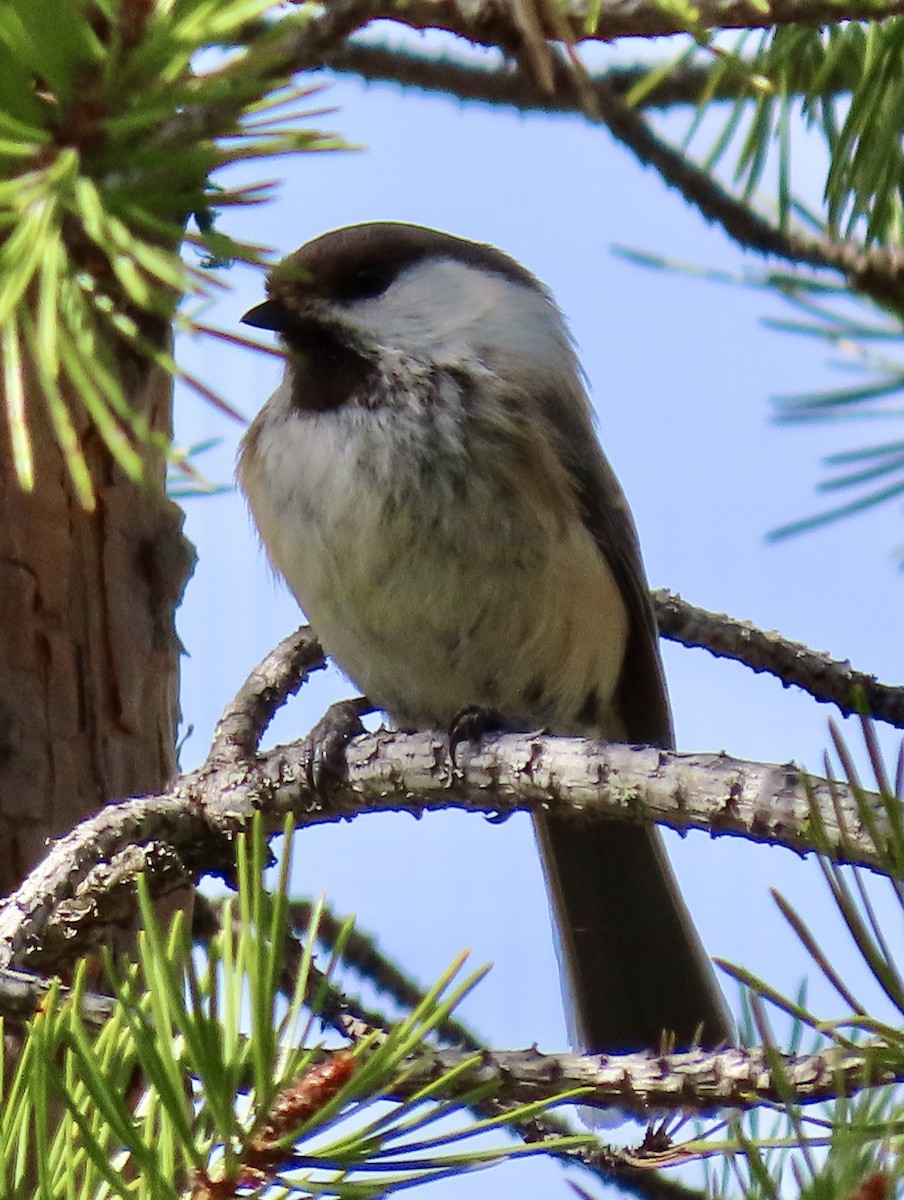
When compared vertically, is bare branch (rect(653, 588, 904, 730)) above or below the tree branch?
above

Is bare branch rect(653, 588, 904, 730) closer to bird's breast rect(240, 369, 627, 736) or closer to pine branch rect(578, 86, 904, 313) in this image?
bird's breast rect(240, 369, 627, 736)

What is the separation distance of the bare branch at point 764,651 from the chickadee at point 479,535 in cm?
14

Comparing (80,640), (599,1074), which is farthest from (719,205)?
(599,1074)

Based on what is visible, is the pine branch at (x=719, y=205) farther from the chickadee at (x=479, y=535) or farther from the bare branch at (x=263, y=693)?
the bare branch at (x=263, y=693)

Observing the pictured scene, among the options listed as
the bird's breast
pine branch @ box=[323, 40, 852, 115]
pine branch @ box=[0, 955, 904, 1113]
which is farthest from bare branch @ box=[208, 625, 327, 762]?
pine branch @ box=[323, 40, 852, 115]

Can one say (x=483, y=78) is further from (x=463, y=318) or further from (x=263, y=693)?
(x=263, y=693)

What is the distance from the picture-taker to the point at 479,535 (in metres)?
1.98

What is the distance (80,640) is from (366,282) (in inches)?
32.1

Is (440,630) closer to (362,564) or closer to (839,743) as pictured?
(362,564)

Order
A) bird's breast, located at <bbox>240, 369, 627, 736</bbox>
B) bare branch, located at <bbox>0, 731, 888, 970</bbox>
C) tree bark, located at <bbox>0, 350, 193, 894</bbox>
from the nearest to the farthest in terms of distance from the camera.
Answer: bare branch, located at <bbox>0, 731, 888, 970</bbox> < tree bark, located at <bbox>0, 350, 193, 894</bbox> < bird's breast, located at <bbox>240, 369, 627, 736</bbox>

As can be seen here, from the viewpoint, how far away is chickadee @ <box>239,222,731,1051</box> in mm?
1996

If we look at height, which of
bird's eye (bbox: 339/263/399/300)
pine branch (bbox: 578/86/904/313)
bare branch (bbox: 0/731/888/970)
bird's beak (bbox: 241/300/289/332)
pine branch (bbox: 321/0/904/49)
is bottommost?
bare branch (bbox: 0/731/888/970)

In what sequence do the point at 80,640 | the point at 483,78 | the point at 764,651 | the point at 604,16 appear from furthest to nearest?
1. the point at 483,78
2. the point at 764,651
3. the point at 80,640
4. the point at 604,16

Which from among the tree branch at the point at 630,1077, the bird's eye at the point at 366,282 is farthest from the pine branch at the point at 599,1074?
the bird's eye at the point at 366,282
